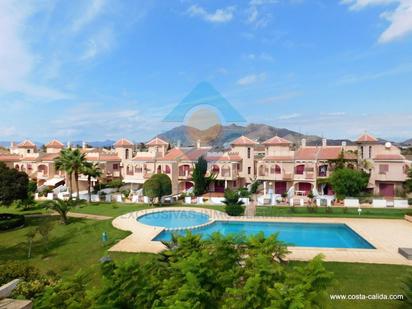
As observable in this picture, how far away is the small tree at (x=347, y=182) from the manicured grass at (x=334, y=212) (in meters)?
3.94

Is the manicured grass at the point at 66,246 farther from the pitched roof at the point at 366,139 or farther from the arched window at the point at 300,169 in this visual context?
the pitched roof at the point at 366,139

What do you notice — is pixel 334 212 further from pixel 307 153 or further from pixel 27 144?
pixel 27 144

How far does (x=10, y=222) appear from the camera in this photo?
80.0ft

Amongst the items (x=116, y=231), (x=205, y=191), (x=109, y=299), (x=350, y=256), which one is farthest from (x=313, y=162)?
(x=109, y=299)

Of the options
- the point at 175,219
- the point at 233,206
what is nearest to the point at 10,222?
the point at 175,219

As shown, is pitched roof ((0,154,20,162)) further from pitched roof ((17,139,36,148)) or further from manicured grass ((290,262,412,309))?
manicured grass ((290,262,412,309))

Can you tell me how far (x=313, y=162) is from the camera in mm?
39844

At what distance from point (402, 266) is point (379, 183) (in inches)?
1046

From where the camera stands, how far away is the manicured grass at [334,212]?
2753cm

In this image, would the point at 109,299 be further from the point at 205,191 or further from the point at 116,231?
the point at 205,191

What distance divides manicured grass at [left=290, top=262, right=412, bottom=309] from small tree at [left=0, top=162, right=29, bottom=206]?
2238cm

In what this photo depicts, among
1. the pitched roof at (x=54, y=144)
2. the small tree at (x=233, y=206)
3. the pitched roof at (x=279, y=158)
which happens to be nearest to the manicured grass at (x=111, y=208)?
the small tree at (x=233, y=206)

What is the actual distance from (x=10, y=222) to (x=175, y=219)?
13469 mm

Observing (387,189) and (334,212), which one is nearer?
(334,212)
